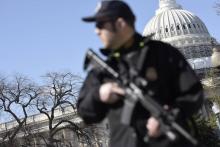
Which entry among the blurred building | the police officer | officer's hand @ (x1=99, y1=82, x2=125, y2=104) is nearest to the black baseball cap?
the police officer

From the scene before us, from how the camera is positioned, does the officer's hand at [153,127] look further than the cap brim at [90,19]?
No

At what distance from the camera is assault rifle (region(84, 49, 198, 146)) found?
3461 millimetres

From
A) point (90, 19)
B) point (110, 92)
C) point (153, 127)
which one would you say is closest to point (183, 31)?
point (90, 19)

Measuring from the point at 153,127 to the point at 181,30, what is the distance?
11226 cm

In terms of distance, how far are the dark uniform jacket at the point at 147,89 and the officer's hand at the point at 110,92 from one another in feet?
0.18

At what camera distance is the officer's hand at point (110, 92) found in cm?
365

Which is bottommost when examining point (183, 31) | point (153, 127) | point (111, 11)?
point (183, 31)

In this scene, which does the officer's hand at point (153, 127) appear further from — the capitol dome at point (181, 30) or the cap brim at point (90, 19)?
the capitol dome at point (181, 30)

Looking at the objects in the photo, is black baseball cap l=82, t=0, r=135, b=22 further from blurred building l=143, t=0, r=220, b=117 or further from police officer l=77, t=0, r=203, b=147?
blurred building l=143, t=0, r=220, b=117

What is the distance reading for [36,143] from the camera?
45750 millimetres

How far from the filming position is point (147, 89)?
143 inches

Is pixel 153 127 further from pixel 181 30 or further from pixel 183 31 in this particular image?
pixel 181 30

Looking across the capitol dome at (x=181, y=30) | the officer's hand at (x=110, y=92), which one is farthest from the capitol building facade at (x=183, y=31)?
the officer's hand at (x=110, y=92)

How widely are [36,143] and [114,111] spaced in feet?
140
